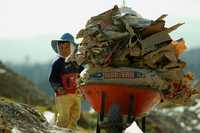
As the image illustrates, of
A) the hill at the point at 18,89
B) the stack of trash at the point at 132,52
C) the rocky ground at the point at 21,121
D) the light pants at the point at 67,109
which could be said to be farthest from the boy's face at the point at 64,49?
the hill at the point at 18,89

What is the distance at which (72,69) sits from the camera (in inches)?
412

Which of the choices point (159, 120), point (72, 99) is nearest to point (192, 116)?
point (159, 120)

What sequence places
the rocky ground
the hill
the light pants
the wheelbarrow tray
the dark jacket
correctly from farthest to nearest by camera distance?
the hill → the light pants → the dark jacket → the rocky ground → the wheelbarrow tray

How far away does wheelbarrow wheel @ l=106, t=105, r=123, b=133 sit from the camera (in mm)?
7352

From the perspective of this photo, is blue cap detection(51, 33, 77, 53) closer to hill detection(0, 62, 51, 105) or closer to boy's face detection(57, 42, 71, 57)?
boy's face detection(57, 42, 71, 57)

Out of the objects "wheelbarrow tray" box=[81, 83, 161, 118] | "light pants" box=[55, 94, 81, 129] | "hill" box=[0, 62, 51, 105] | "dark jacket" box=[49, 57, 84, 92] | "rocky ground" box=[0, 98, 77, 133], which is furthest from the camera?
"hill" box=[0, 62, 51, 105]

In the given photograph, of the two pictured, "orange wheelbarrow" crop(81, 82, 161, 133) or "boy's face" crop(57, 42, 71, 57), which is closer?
"orange wheelbarrow" crop(81, 82, 161, 133)

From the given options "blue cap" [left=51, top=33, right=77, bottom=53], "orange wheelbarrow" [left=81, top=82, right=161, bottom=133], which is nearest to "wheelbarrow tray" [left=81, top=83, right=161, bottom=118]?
"orange wheelbarrow" [left=81, top=82, right=161, bottom=133]

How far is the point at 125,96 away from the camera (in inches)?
289

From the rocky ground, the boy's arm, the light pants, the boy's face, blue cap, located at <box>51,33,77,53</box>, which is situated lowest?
the light pants

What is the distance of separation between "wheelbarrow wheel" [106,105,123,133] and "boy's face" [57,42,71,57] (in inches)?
126

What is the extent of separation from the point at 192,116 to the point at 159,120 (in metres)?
7.34

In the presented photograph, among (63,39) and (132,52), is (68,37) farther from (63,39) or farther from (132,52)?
(132,52)

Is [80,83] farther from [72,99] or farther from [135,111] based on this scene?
[72,99]
